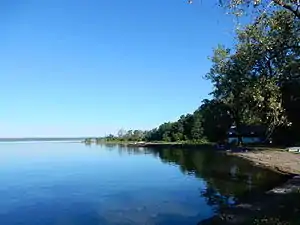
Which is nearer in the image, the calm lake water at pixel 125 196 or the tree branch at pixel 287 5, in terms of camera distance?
the tree branch at pixel 287 5

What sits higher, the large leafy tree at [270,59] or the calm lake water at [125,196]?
the large leafy tree at [270,59]

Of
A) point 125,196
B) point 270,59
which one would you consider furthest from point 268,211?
point 125,196

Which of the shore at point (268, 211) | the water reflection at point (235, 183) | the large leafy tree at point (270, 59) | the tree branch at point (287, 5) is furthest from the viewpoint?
the water reflection at point (235, 183)

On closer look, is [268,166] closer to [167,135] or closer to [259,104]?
[259,104]

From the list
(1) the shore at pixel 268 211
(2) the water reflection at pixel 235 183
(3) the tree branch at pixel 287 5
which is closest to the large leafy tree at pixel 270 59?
(3) the tree branch at pixel 287 5

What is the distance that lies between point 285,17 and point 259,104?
5.34m

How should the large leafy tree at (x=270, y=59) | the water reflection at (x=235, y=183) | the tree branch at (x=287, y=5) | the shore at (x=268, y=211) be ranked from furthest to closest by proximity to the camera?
the water reflection at (x=235, y=183) → the large leafy tree at (x=270, y=59) → the shore at (x=268, y=211) → the tree branch at (x=287, y=5)

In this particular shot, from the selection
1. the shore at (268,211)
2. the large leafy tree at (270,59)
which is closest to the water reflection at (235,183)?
the shore at (268,211)

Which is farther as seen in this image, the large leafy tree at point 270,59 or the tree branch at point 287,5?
the large leafy tree at point 270,59

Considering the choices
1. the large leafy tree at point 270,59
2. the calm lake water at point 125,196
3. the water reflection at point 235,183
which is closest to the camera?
the large leafy tree at point 270,59

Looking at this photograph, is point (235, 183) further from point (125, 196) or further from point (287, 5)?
point (287, 5)

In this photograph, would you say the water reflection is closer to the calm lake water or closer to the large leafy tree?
the calm lake water

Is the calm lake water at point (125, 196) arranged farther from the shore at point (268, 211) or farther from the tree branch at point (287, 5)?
the tree branch at point (287, 5)

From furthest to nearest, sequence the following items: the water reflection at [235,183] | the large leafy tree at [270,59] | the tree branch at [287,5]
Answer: the water reflection at [235,183] < the large leafy tree at [270,59] < the tree branch at [287,5]
